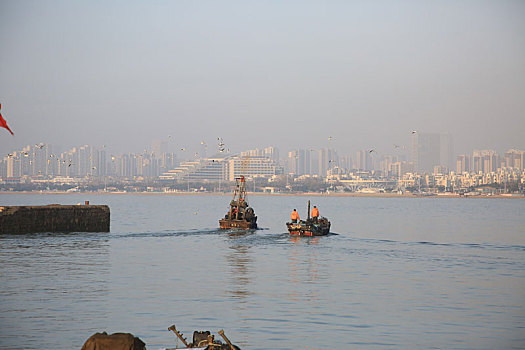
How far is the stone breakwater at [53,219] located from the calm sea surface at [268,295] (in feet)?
16.4

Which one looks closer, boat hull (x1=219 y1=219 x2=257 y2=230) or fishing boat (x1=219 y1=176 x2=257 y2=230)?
boat hull (x1=219 y1=219 x2=257 y2=230)

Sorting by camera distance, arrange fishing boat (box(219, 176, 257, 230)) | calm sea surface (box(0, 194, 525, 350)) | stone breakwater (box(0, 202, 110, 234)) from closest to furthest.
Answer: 1. calm sea surface (box(0, 194, 525, 350))
2. stone breakwater (box(0, 202, 110, 234))
3. fishing boat (box(219, 176, 257, 230))

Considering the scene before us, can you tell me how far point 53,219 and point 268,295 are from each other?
1525 inches

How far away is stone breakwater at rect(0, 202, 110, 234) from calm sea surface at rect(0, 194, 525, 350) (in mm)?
4996

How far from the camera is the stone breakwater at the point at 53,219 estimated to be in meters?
59.5

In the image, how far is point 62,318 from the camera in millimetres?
23672

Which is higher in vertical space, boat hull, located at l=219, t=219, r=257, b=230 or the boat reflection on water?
boat hull, located at l=219, t=219, r=257, b=230

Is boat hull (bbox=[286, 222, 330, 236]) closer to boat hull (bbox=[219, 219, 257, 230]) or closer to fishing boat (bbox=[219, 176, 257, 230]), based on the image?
boat hull (bbox=[219, 219, 257, 230])

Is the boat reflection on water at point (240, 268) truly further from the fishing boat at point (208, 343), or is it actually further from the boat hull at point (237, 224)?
the fishing boat at point (208, 343)

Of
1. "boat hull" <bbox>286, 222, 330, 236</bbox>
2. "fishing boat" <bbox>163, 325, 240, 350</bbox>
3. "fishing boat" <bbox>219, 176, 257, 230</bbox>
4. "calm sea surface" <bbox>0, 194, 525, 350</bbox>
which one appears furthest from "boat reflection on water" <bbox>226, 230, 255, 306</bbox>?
"fishing boat" <bbox>163, 325, 240, 350</bbox>

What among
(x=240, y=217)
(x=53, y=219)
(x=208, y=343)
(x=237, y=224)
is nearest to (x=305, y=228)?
(x=237, y=224)

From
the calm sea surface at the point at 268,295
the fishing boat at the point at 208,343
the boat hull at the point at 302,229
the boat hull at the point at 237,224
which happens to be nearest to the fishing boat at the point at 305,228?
the boat hull at the point at 302,229

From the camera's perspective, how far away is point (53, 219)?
208 feet

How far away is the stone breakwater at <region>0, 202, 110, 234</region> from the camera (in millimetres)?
59478
